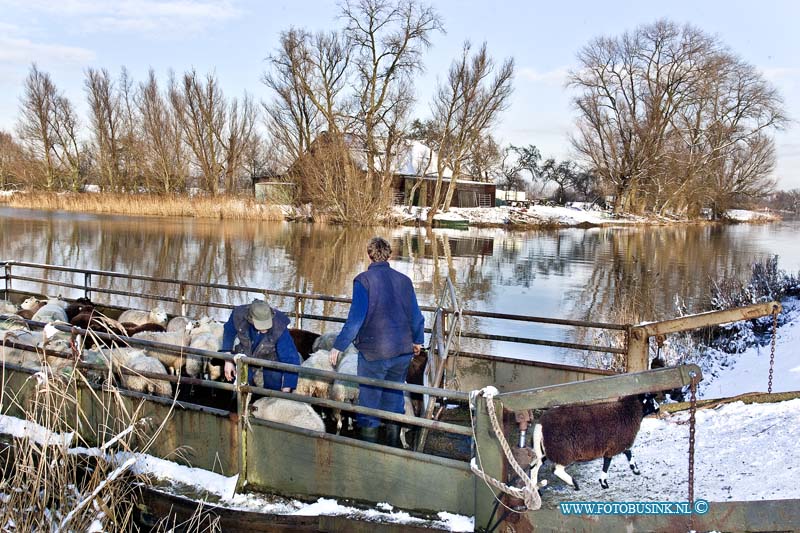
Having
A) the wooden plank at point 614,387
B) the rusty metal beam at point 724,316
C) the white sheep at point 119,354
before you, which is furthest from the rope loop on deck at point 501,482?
the white sheep at point 119,354

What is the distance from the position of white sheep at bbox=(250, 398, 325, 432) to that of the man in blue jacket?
42 centimetres

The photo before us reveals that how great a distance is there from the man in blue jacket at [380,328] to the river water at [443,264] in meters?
6.15

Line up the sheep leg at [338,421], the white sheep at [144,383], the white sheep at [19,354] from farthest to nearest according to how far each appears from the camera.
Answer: the white sheep at [19,354]
the white sheep at [144,383]
the sheep leg at [338,421]

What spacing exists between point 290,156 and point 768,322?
43.9 m

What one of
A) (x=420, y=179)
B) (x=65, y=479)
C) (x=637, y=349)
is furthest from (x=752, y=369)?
(x=420, y=179)

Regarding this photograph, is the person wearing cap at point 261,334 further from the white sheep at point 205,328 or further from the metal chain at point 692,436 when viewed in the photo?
the metal chain at point 692,436

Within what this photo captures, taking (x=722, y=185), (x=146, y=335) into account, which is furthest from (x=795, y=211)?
(x=146, y=335)

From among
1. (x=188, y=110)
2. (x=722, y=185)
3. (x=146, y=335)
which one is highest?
(x=188, y=110)

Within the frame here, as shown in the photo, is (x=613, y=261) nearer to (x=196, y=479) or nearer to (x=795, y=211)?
(x=196, y=479)

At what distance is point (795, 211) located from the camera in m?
129

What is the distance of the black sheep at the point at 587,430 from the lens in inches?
169

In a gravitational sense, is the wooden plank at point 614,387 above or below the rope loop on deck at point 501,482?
above

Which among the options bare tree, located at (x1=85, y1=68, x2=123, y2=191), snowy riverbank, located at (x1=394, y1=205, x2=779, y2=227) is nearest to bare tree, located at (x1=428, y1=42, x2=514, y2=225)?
snowy riverbank, located at (x1=394, y1=205, x2=779, y2=227)

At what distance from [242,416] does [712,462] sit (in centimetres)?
377
